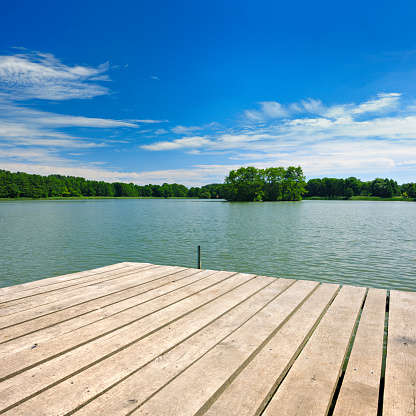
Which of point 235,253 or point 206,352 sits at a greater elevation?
point 206,352

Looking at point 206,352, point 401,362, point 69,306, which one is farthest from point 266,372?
point 69,306

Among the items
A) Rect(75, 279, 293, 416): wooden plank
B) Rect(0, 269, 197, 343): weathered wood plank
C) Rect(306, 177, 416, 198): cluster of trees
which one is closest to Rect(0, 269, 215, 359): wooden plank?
Rect(0, 269, 197, 343): weathered wood plank

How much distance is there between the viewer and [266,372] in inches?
81.2

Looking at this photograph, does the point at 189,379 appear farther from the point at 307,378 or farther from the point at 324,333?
the point at 324,333

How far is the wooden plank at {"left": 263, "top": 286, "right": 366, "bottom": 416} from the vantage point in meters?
1.74

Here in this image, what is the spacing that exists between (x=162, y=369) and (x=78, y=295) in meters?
2.12

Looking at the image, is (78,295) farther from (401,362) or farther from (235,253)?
(235,253)

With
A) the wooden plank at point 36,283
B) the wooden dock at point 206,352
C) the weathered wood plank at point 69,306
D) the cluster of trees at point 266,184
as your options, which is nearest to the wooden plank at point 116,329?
the wooden dock at point 206,352

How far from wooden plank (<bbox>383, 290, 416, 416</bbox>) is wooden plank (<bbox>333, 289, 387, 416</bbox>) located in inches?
2.5

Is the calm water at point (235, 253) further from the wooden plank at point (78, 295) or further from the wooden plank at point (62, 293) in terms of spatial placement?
the wooden plank at point (62, 293)

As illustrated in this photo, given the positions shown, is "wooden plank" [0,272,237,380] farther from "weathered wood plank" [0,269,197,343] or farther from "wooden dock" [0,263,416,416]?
"weathered wood plank" [0,269,197,343]

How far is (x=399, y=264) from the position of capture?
1045 centimetres

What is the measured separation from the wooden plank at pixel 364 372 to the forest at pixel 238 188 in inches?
3516

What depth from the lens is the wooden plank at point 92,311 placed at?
2539 millimetres
